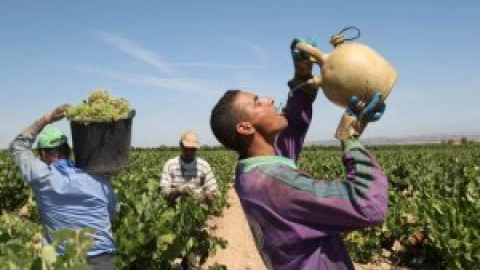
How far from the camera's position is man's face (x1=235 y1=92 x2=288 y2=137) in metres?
2.91

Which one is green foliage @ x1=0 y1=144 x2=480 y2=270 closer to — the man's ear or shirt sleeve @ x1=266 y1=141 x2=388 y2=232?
the man's ear

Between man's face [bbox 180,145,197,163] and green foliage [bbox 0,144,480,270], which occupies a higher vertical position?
man's face [bbox 180,145,197,163]

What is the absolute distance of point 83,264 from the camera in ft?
9.90

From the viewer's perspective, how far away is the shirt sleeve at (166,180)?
28.0 ft

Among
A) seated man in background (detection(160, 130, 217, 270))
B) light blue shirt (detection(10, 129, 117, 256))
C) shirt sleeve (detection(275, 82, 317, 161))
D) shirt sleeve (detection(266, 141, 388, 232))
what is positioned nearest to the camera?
shirt sleeve (detection(266, 141, 388, 232))

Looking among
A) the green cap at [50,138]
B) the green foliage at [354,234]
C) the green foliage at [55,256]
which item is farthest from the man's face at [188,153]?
the green foliage at [55,256]

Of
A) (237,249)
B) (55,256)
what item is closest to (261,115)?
(55,256)

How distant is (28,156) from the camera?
4.48 m

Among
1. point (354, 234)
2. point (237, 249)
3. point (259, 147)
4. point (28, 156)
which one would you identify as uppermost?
point (259, 147)

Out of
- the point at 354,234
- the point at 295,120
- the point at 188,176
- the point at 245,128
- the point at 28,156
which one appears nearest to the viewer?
the point at 245,128

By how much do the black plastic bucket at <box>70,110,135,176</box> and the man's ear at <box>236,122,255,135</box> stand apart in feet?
5.13

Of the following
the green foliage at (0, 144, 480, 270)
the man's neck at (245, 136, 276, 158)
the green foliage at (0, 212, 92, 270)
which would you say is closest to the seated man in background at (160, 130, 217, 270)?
the green foliage at (0, 144, 480, 270)

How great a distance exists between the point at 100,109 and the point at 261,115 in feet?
5.36

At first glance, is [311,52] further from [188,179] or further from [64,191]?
[188,179]
